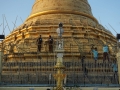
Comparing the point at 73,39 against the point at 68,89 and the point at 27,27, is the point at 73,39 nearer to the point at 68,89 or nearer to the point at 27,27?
the point at 27,27

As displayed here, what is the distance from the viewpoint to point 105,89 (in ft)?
47.6

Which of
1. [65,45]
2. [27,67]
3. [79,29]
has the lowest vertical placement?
[27,67]

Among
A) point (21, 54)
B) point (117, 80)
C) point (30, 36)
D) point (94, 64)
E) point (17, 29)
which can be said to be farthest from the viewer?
point (17, 29)

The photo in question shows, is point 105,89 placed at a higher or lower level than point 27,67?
lower

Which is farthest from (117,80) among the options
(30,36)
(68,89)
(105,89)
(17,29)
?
(17,29)

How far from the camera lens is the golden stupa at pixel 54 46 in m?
16.8

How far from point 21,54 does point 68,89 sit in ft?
24.1

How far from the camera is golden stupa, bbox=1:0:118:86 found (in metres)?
16.8

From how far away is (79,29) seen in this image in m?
22.8

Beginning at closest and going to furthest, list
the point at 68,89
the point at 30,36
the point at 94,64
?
the point at 68,89, the point at 94,64, the point at 30,36

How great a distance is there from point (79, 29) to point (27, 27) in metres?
4.68

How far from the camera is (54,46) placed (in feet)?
66.1

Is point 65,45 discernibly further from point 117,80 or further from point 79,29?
point 117,80

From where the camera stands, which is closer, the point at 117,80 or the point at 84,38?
the point at 117,80
